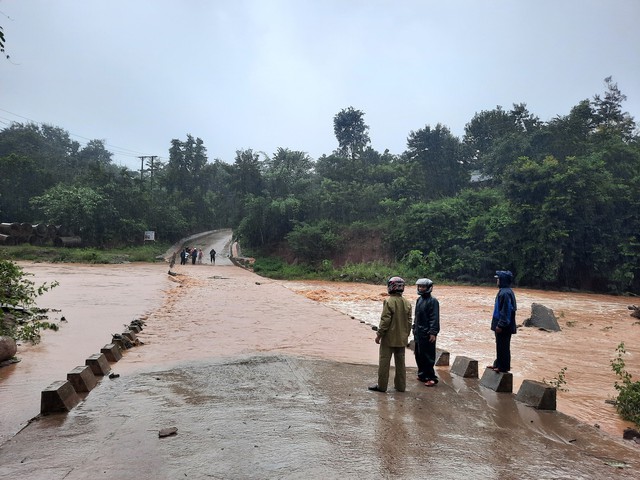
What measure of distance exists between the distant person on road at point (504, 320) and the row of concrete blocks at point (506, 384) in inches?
8.2

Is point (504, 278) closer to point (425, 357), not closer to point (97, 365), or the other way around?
point (425, 357)

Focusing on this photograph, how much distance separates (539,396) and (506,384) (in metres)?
0.74

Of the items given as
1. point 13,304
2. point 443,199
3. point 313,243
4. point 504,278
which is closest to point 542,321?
point 504,278

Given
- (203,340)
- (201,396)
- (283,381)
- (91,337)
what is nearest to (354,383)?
(283,381)

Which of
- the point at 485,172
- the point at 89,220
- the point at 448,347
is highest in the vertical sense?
the point at 485,172

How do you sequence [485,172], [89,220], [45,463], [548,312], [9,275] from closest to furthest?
1. [45,463]
2. [9,275]
3. [548,312]
4. [89,220]
5. [485,172]

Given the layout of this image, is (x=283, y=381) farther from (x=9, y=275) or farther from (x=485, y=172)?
(x=485, y=172)

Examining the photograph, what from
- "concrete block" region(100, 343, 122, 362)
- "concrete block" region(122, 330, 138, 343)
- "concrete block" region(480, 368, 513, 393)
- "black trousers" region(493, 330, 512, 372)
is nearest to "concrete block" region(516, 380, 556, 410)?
"concrete block" region(480, 368, 513, 393)

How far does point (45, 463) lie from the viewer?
380 cm

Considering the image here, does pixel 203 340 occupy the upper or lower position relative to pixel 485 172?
lower

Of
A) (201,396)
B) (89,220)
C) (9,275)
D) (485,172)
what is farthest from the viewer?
(485,172)

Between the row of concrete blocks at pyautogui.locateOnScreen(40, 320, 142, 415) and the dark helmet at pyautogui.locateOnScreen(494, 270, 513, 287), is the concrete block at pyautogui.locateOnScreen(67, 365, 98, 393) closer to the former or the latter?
the row of concrete blocks at pyautogui.locateOnScreen(40, 320, 142, 415)

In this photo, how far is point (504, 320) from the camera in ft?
22.0

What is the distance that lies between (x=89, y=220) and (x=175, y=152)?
20478 mm
